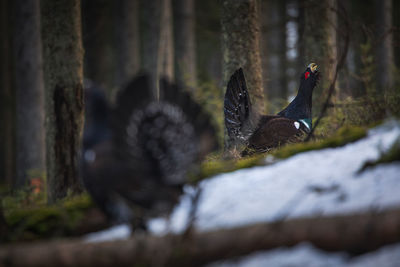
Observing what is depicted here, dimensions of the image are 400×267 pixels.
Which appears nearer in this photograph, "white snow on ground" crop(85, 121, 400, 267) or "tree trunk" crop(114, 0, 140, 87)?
"white snow on ground" crop(85, 121, 400, 267)

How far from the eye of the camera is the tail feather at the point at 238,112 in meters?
5.74

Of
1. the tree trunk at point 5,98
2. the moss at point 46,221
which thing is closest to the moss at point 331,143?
the moss at point 46,221

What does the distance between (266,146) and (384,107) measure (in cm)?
177

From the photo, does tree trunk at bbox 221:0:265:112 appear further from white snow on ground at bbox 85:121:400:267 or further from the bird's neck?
white snow on ground at bbox 85:121:400:267

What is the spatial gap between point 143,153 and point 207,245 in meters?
0.91

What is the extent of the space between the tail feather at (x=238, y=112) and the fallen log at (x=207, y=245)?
345 centimetres

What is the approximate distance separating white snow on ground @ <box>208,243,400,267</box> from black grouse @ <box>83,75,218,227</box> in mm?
790

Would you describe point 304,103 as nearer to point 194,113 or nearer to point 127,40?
point 194,113

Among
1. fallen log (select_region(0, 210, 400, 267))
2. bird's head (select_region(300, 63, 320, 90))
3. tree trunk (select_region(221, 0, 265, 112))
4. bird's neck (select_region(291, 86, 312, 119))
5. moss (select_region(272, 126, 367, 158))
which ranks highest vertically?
tree trunk (select_region(221, 0, 265, 112))

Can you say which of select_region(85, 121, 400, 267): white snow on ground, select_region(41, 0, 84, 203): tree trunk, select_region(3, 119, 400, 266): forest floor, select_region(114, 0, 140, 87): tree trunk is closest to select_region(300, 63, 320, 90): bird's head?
select_region(3, 119, 400, 266): forest floor

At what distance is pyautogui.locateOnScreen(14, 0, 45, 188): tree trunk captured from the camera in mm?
10211

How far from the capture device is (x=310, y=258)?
245 cm

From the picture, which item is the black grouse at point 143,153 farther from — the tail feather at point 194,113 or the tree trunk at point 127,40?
the tree trunk at point 127,40

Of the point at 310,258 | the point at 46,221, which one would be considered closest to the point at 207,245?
the point at 310,258
